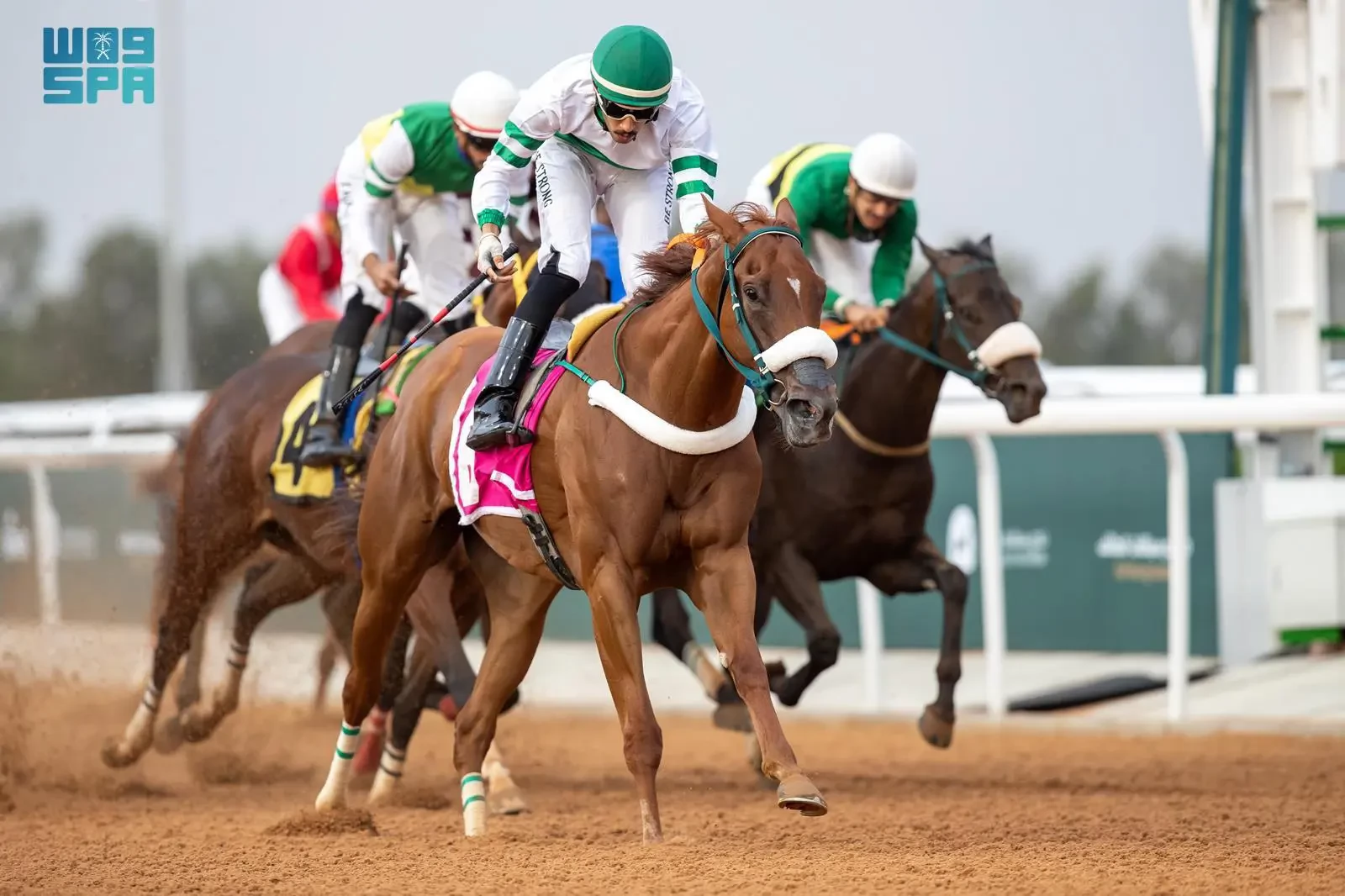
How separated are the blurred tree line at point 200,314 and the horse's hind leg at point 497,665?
304 inches

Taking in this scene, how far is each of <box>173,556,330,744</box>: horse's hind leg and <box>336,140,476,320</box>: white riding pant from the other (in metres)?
1.20

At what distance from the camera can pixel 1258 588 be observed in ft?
27.0

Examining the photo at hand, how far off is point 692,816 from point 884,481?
1618 millimetres

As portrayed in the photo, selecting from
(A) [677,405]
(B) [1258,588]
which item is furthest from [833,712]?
(A) [677,405]

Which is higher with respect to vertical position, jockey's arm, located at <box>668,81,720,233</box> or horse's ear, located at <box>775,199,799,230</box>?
jockey's arm, located at <box>668,81,720,233</box>

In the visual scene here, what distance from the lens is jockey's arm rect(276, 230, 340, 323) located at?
9.73 metres

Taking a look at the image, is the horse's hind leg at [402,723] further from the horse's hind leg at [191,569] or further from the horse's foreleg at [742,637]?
the horse's foreleg at [742,637]

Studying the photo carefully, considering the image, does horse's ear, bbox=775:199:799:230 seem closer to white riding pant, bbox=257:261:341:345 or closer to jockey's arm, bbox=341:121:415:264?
jockey's arm, bbox=341:121:415:264

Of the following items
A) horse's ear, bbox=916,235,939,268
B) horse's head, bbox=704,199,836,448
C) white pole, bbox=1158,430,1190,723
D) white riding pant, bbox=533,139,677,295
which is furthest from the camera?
white pole, bbox=1158,430,1190,723

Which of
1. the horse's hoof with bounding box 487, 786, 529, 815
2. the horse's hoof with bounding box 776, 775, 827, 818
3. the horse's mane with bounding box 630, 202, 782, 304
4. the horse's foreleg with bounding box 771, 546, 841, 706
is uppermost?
the horse's mane with bounding box 630, 202, 782, 304

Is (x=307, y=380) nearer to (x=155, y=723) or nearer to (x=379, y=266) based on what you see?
(x=379, y=266)

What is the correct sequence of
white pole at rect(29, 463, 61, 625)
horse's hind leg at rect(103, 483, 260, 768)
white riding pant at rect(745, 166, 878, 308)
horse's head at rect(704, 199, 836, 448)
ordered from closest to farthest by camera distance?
horse's head at rect(704, 199, 836, 448), horse's hind leg at rect(103, 483, 260, 768), white riding pant at rect(745, 166, 878, 308), white pole at rect(29, 463, 61, 625)

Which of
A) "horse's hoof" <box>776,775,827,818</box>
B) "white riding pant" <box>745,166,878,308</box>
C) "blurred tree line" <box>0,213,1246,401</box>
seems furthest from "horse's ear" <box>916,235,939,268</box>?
"blurred tree line" <box>0,213,1246,401</box>

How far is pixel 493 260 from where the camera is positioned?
17.5ft
